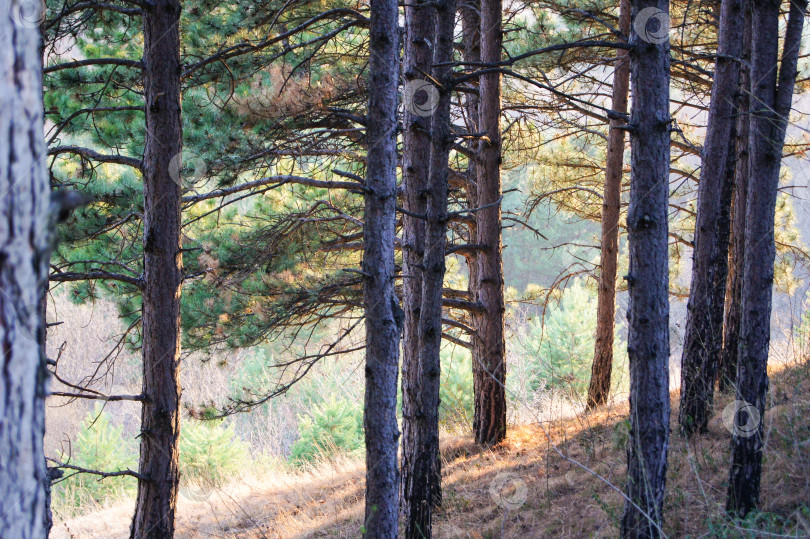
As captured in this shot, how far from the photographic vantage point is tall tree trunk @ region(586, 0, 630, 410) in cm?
930

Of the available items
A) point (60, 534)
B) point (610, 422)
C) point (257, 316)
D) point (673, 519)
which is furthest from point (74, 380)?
point (673, 519)

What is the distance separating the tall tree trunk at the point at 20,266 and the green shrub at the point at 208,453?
13.4m

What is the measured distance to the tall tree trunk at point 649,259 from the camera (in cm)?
325

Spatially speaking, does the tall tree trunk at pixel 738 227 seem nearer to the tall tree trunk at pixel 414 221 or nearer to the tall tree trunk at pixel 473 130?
the tall tree trunk at pixel 473 130

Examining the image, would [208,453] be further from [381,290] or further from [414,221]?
[381,290]

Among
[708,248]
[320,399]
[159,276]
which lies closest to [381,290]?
[159,276]

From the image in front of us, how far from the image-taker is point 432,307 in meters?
4.91

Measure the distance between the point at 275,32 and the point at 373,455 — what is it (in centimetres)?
550

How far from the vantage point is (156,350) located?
4.17 meters

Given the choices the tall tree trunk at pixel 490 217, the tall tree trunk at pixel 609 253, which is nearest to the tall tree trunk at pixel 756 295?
the tall tree trunk at pixel 490 217

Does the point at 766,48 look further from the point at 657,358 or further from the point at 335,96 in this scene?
the point at 335,96

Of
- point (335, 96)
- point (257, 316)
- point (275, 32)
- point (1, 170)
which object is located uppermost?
point (275, 32)

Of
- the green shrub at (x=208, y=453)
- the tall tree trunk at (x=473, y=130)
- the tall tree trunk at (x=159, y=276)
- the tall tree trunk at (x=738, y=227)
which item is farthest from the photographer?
the green shrub at (x=208, y=453)

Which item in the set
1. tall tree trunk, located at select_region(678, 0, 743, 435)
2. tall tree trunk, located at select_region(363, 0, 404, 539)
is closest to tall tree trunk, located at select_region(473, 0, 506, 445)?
tall tree trunk, located at select_region(678, 0, 743, 435)
